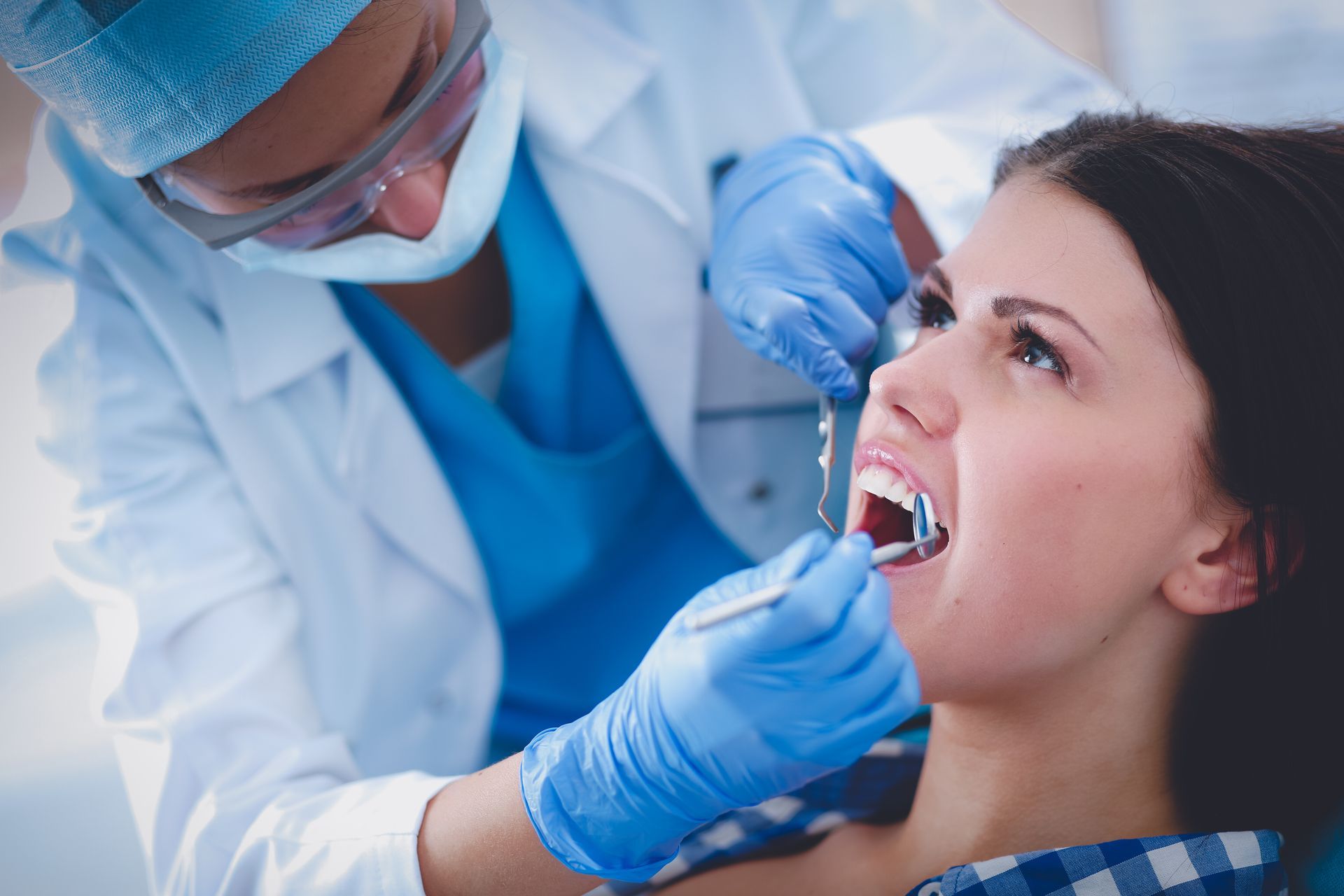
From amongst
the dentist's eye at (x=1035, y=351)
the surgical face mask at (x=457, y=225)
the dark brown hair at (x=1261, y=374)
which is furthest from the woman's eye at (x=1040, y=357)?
the surgical face mask at (x=457, y=225)

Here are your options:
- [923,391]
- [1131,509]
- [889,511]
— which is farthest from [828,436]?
[1131,509]

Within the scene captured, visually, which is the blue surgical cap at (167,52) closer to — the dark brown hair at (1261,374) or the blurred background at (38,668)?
the blurred background at (38,668)

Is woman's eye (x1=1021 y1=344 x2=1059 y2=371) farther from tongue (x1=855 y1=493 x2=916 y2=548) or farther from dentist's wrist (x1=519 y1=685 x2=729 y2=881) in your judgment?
dentist's wrist (x1=519 y1=685 x2=729 y2=881)

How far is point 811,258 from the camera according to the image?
49.1 inches

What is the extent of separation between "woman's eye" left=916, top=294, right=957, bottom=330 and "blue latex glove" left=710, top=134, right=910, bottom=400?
0.08 m

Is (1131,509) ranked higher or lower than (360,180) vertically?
lower

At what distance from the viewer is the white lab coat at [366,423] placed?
1.11 m

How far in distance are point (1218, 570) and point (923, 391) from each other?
1.08ft

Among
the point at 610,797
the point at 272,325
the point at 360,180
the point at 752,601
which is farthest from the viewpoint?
the point at 272,325

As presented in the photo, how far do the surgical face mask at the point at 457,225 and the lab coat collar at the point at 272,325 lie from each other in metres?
0.14

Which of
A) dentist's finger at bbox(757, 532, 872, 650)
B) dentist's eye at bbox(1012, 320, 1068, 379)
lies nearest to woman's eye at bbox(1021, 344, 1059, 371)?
dentist's eye at bbox(1012, 320, 1068, 379)

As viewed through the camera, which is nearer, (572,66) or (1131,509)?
(1131,509)

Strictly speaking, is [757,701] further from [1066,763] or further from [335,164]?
[335,164]

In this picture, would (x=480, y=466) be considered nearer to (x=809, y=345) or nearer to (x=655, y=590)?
(x=655, y=590)
